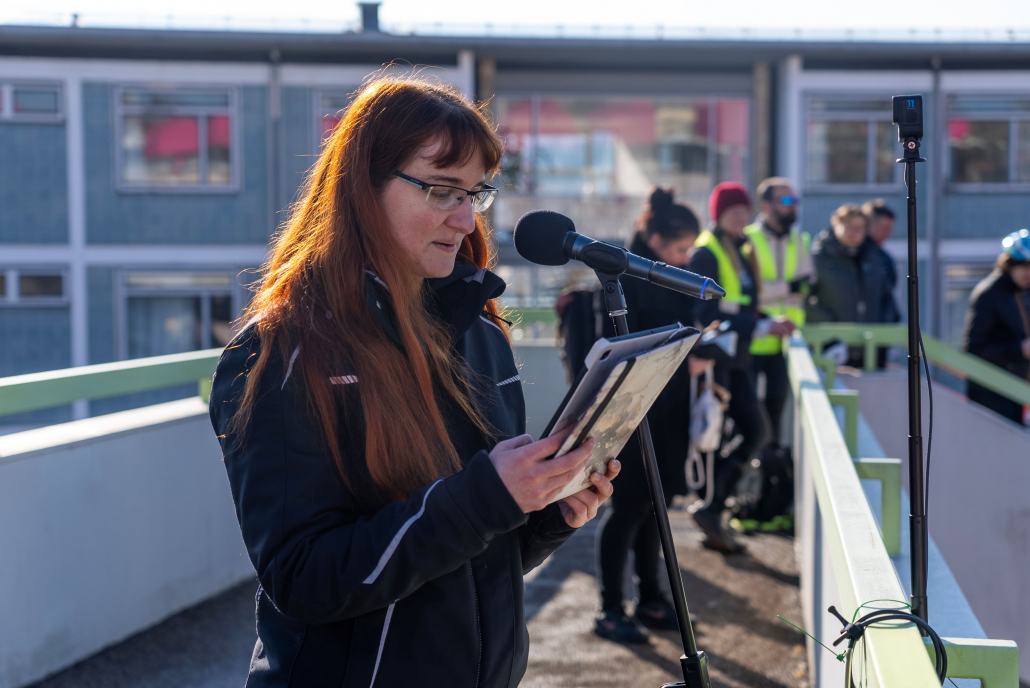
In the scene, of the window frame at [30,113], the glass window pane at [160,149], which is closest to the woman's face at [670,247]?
the glass window pane at [160,149]

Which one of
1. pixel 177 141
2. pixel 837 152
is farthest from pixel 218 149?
pixel 837 152

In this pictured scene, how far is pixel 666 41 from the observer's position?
15.8 m

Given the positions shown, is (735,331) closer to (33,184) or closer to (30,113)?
(33,184)

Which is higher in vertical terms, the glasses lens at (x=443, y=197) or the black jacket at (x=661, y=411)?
the glasses lens at (x=443, y=197)

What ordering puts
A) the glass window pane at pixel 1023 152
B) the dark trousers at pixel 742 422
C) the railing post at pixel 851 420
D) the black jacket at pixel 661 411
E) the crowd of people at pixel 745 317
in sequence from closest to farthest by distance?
1. the railing post at pixel 851 420
2. the black jacket at pixel 661 411
3. the crowd of people at pixel 745 317
4. the dark trousers at pixel 742 422
5. the glass window pane at pixel 1023 152

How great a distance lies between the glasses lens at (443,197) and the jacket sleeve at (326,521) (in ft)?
1.52

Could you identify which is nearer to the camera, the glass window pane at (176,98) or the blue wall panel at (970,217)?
the glass window pane at (176,98)

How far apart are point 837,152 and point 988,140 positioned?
2.59 m

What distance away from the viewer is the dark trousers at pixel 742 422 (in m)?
5.67

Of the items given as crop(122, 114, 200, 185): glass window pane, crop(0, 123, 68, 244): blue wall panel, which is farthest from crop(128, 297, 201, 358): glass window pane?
crop(122, 114, 200, 185): glass window pane

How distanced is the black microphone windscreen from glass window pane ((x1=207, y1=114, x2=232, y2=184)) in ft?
49.6

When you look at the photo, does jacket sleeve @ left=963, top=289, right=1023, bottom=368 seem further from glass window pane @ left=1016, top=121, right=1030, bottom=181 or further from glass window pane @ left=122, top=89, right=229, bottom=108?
glass window pane @ left=122, top=89, right=229, bottom=108

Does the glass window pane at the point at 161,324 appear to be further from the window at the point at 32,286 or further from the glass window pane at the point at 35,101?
the glass window pane at the point at 35,101

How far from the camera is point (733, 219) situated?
5602 millimetres
